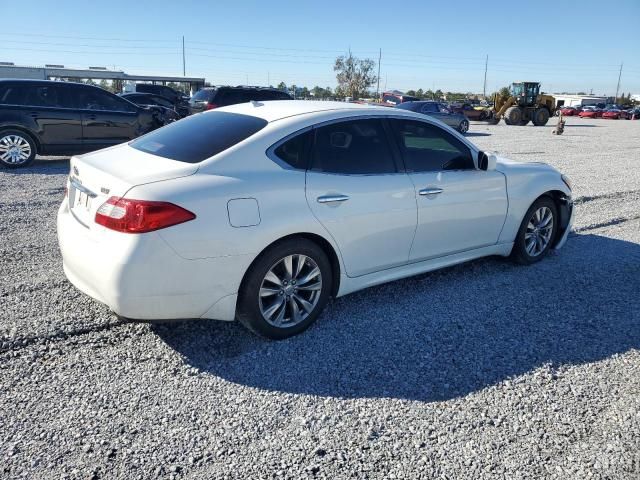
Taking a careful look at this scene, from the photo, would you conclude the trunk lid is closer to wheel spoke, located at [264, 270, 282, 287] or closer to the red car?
wheel spoke, located at [264, 270, 282, 287]

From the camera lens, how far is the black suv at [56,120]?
32.2 ft

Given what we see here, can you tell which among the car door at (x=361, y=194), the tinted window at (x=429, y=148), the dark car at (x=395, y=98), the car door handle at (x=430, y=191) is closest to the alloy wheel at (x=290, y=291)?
the car door at (x=361, y=194)

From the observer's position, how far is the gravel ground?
2.61m

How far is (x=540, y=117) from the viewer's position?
33.9 m

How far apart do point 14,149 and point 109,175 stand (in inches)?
309

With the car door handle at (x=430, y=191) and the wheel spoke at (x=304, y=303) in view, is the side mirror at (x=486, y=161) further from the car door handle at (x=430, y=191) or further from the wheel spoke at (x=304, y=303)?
the wheel spoke at (x=304, y=303)

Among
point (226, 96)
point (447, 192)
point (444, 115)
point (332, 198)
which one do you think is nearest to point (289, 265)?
point (332, 198)

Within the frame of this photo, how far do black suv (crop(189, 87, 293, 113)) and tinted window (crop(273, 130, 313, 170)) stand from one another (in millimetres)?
13111

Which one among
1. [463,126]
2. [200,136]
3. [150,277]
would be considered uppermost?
[200,136]

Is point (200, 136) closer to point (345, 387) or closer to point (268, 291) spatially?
point (268, 291)

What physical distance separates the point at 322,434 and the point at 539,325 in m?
2.18

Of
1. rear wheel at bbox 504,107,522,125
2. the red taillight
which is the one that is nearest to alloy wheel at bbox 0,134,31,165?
the red taillight

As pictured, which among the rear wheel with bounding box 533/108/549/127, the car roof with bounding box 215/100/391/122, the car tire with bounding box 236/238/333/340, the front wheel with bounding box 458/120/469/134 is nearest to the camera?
the car tire with bounding box 236/238/333/340

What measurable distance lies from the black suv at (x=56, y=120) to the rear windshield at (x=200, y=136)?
698cm
